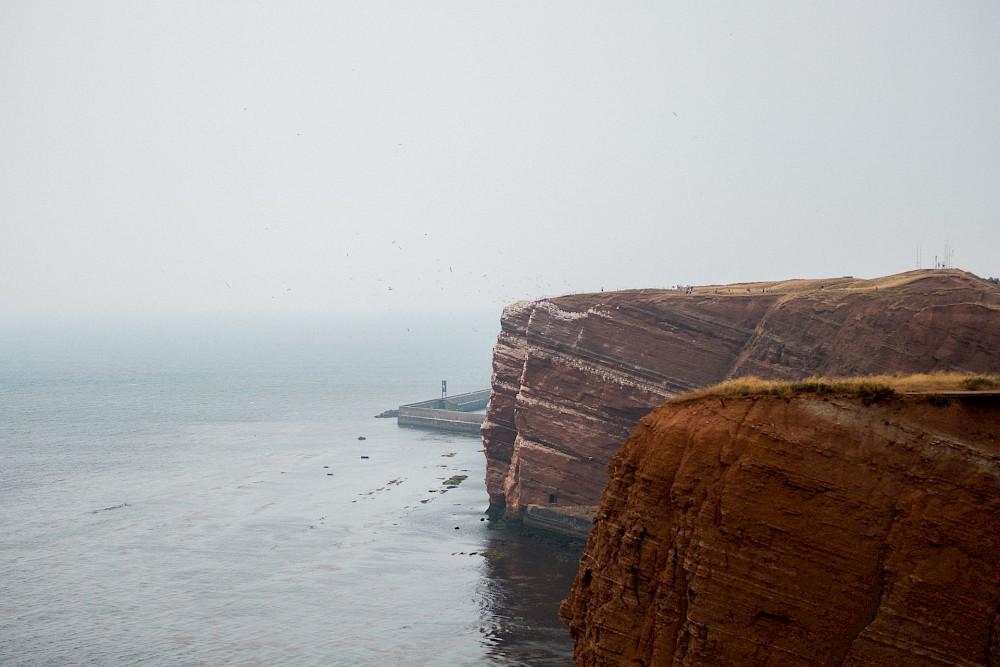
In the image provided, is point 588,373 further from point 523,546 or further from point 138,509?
point 138,509

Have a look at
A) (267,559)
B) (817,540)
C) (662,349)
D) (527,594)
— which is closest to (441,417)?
(662,349)

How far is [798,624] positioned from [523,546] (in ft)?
184

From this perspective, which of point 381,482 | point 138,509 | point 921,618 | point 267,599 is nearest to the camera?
point 921,618

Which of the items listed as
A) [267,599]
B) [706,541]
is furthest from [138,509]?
[706,541]

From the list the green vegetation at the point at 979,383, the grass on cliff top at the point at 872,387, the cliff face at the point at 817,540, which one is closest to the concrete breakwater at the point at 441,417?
the cliff face at the point at 817,540

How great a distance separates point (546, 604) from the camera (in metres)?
63.2

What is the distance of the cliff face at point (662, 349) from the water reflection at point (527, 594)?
170 inches

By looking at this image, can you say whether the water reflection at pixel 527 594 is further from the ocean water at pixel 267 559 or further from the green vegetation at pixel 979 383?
the green vegetation at pixel 979 383

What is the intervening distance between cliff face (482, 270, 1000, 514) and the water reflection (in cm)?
432

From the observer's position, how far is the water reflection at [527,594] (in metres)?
55.2

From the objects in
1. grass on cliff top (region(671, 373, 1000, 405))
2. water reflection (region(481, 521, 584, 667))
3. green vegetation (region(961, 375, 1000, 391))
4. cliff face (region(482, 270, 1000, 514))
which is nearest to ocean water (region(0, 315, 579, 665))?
water reflection (region(481, 521, 584, 667))

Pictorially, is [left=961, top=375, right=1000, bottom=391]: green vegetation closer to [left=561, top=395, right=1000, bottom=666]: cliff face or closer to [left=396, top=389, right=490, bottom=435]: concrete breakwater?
[left=561, top=395, right=1000, bottom=666]: cliff face

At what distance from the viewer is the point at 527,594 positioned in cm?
6556

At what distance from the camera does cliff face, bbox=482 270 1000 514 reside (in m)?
73.4
